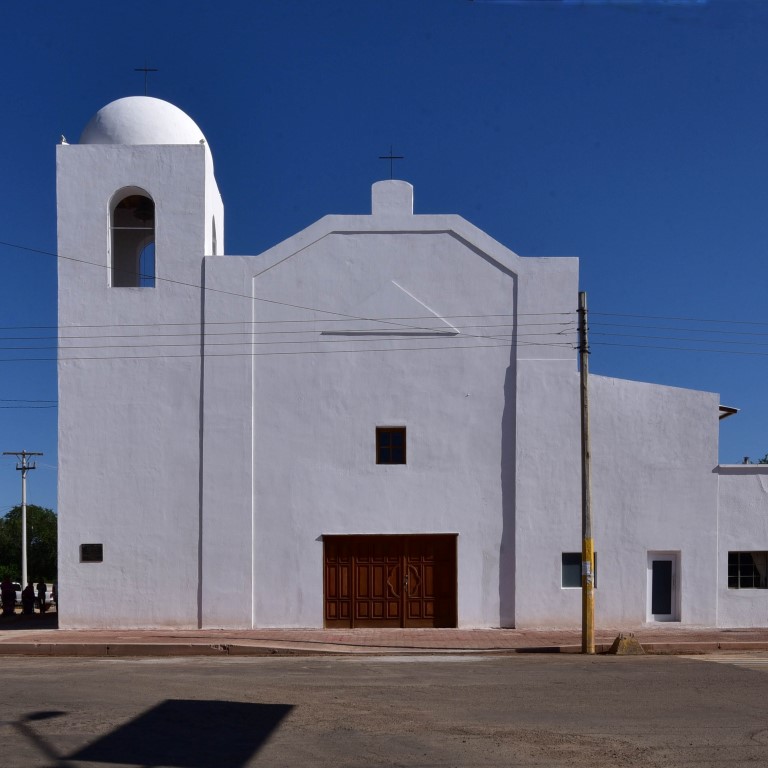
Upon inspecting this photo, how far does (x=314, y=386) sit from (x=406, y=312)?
7.91 feet

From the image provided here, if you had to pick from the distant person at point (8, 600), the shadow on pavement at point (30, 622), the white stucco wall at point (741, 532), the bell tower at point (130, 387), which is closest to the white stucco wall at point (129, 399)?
the bell tower at point (130, 387)

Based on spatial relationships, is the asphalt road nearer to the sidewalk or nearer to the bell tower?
the sidewalk

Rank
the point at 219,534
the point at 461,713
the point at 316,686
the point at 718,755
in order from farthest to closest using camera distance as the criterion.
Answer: the point at 219,534 < the point at 316,686 < the point at 461,713 < the point at 718,755

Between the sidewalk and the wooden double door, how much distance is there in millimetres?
433

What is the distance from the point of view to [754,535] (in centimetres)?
2084

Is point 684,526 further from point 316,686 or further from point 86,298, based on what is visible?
point 86,298

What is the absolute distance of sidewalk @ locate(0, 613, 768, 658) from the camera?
17.1m

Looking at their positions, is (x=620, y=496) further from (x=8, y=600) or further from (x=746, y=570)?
(x=8, y=600)

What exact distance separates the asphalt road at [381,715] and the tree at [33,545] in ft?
197

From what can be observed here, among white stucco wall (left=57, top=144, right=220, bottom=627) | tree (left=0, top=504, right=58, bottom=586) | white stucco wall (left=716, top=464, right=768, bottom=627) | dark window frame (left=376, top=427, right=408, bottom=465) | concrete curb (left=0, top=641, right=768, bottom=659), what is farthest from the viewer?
tree (left=0, top=504, right=58, bottom=586)

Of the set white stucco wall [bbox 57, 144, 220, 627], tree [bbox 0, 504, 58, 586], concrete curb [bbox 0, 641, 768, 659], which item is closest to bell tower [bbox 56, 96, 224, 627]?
white stucco wall [bbox 57, 144, 220, 627]

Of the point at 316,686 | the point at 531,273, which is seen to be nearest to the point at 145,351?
the point at 531,273

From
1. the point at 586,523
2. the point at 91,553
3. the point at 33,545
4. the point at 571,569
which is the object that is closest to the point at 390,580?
the point at 571,569

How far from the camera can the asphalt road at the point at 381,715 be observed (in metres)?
8.60
